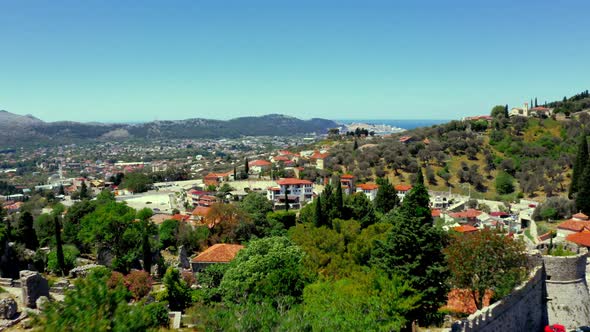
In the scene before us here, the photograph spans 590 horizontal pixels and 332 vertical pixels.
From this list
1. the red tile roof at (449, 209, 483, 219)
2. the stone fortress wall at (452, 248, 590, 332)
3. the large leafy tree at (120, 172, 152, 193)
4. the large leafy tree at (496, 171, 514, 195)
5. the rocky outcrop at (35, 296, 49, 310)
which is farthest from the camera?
the large leafy tree at (120, 172, 152, 193)

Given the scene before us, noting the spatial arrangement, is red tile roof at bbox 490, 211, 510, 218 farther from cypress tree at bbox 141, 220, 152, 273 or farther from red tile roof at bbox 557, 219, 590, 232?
cypress tree at bbox 141, 220, 152, 273

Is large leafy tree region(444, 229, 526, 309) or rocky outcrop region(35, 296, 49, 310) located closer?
rocky outcrop region(35, 296, 49, 310)

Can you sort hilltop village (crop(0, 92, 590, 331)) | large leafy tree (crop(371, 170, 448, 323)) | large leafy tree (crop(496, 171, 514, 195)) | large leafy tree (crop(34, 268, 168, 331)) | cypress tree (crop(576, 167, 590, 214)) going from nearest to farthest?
large leafy tree (crop(34, 268, 168, 331)) → hilltop village (crop(0, 92, 590, 331)) → large leafy tree (crop(371, 170, 448, 323)) → cypress tree (crop(576, 167, 590, 214)) → large leafy tree (crop(496, 171, 514, 195))

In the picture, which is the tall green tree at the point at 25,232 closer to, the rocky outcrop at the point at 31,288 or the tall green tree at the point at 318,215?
the rocky outcrop at the point at 31,288

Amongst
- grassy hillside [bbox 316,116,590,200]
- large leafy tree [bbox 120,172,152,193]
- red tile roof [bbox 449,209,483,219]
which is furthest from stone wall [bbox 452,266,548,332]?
large leafy tree [bbox 120,172,152,193]

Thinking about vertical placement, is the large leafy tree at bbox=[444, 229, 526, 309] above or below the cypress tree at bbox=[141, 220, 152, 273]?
above

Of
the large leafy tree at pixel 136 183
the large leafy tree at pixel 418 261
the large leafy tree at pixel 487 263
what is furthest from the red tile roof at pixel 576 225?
the large leafy tree at pixel 136 183

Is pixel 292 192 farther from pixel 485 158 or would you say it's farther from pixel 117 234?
pixel 485 158
